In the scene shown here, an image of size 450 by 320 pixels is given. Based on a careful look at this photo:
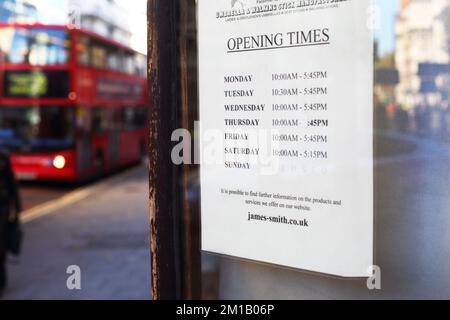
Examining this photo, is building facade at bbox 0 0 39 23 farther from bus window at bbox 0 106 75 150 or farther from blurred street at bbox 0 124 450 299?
bus window at bbox 0 106 75 150

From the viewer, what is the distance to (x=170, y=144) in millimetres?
2836

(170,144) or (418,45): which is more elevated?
(418,45)

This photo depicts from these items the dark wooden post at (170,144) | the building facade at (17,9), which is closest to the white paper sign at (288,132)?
the dark wooden post at (170,144)

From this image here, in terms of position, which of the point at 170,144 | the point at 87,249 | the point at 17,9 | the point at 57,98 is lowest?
the point at 87,249

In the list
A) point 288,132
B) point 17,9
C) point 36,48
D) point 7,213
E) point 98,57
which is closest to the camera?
point 288,132

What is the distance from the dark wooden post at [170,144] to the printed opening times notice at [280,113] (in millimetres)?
253

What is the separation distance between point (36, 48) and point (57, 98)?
3.99ft

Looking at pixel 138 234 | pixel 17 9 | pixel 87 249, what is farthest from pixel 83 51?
pixel 17 9

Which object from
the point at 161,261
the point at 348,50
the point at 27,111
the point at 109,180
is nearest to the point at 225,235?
the point at 161,261

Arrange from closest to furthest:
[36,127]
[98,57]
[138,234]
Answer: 1. [138,234]
2. [36,127]
3. [98,57]

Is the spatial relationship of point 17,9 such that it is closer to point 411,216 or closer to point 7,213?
point 7,213

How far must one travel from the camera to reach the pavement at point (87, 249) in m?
6.13

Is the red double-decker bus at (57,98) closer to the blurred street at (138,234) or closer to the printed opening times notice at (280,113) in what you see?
the blurred street at (138,234)
